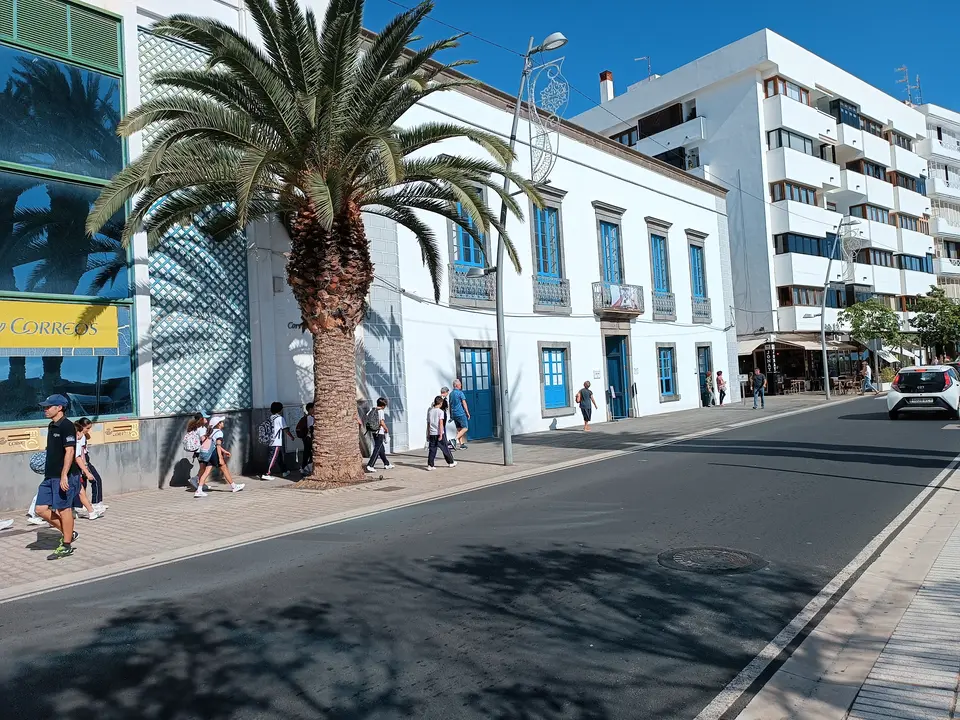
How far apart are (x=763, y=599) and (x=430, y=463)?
967 cm

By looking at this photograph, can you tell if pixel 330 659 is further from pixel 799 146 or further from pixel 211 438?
pixel 799 146

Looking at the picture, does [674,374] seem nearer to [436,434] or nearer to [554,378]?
[554,378]

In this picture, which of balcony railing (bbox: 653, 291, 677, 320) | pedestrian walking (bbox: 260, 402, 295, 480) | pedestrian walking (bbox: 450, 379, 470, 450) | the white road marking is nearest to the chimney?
balcony railing (bbox: 653, 291, 677, 320)

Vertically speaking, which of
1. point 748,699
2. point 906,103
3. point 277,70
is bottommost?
point 748,699

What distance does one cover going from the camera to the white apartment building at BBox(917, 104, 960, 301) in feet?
173

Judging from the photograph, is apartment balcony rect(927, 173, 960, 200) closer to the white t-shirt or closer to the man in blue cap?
the white t-shirt

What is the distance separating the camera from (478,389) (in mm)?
20266

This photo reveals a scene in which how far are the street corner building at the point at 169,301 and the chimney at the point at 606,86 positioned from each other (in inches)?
1042

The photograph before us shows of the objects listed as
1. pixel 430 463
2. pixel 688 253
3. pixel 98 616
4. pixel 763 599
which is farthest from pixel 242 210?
pixel 688 253

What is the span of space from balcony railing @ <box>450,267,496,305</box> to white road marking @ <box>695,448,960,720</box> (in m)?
13.1

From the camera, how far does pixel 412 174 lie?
12133 mm

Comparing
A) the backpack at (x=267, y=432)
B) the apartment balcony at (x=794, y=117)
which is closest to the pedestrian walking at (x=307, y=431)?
the backpack at (x=267, y=432)

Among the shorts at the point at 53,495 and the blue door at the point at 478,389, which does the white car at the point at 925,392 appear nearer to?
the blue door at the point at 478,389

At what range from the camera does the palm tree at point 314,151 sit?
10.8 m
